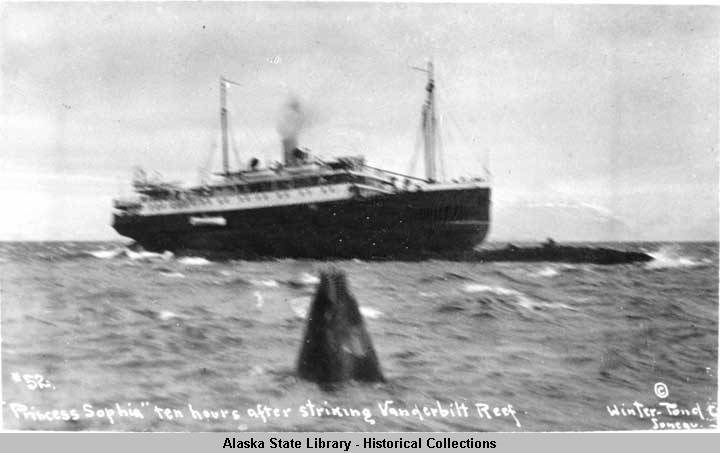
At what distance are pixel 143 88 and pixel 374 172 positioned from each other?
105 inches

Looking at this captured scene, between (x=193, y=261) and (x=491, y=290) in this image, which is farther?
(x=193, y=261)

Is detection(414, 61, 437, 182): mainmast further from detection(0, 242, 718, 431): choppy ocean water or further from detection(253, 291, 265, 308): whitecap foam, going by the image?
detection(253, 291, 265, 308): whitecap foam

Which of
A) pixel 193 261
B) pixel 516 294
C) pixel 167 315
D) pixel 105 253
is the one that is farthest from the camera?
pixel 193 261

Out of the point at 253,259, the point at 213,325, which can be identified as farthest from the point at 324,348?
the point at 253,259

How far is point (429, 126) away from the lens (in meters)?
6.27

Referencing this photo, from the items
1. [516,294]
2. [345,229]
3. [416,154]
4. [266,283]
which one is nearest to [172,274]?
[266,283]

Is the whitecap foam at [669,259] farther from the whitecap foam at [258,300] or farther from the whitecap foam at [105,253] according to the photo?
the whitecap foam at [105,253]

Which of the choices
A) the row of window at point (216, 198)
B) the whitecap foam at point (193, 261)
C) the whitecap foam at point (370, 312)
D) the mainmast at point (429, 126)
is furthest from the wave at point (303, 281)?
the row of window at point (216, 198)

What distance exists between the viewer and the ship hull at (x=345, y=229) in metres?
6.53

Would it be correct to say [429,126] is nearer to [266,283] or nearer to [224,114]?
[224,114]

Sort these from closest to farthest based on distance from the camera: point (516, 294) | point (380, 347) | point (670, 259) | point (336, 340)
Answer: point (336, 340)
point (380, 347)
point (516, 294)
point (670, 259)

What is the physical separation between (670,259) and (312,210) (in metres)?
4.34

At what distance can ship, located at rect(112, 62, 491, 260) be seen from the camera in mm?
6488

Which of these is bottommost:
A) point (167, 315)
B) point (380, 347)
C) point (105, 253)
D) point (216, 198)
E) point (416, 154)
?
point (380, 347)
